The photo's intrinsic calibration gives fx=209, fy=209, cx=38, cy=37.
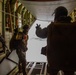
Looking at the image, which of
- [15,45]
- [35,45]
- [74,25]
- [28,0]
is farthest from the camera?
[35,45]

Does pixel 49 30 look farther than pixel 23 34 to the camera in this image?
No

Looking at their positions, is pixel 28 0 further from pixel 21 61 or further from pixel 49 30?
pixel 49 30

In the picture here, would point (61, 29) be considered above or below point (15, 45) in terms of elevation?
above

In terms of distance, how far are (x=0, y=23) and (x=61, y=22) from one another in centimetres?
501

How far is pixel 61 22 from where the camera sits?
6.33 feet

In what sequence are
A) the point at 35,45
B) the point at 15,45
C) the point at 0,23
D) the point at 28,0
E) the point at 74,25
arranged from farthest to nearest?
1. the point at 0,23
2. the point at 35,45
3. the point at 15,45
4. the point at 28,0
5. the point at 74,25

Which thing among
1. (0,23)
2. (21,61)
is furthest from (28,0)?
(0,23)

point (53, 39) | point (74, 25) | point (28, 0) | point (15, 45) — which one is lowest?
point (15, 45)

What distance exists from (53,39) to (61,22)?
0.19m

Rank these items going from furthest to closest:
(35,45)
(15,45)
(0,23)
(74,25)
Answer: (0,23) → (35,45) → (15,45) → (74,25)

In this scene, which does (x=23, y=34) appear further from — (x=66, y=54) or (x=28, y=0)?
(x=66, y=54)

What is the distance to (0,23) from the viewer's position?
673 cm

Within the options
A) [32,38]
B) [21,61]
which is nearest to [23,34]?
[21,61]

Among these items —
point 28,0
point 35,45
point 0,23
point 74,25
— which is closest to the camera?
point 74,25
